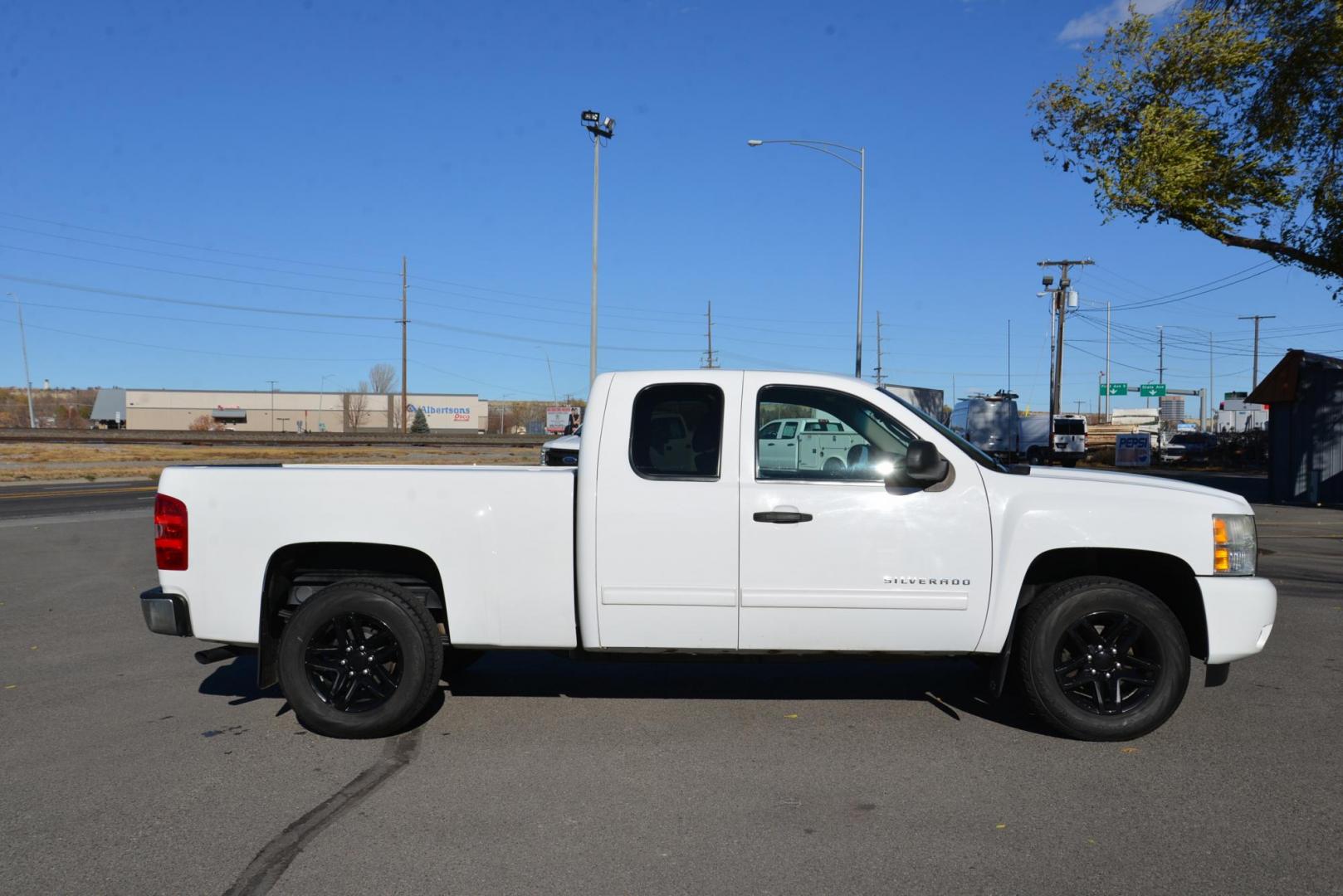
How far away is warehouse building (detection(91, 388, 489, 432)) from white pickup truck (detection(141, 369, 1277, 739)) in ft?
333

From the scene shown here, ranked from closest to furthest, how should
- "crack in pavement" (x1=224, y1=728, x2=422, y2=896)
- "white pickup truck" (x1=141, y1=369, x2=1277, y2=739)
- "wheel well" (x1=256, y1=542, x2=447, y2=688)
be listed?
"crack in pavement" (x1=224, y1=728, x2=422, y2=896), "white pickup truck" (x1=141, y1=369, x2=1277, y2=739), "wheel well" (x1=256, y1=542, x2=447, y2=688)

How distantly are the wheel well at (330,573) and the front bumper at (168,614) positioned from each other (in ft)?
1.34

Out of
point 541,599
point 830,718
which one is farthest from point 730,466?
point 830,718

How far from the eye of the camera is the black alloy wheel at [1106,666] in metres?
5.46

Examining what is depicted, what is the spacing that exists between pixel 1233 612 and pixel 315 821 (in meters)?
4.48

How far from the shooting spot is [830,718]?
19.8 feet

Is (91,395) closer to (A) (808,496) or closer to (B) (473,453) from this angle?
(B) (473,453)

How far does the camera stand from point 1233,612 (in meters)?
5.42

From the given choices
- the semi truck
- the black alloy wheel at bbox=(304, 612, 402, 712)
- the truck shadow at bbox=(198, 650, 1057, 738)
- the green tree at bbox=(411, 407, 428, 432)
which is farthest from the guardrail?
the black alloy wheel at bbox=(304, 612, 402, 712)

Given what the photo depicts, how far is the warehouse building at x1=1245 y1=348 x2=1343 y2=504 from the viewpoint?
75.8 feet

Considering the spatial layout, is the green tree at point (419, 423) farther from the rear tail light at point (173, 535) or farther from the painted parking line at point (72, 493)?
the rear tail light at point (173, 535)

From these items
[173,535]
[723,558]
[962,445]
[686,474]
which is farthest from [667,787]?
[173,535]

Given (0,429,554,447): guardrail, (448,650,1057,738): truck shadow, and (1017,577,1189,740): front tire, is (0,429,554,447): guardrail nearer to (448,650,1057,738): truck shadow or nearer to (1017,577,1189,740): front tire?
(448,650,1057,738): truck shadow

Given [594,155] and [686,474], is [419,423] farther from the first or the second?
[686,474]
